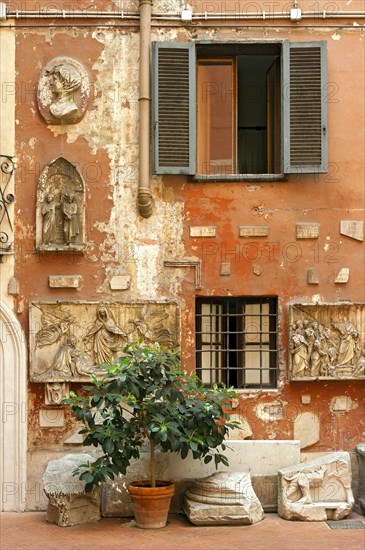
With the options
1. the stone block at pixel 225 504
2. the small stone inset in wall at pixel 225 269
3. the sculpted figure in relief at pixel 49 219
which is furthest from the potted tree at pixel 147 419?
the sculpted figure in relief at pixel 49 219

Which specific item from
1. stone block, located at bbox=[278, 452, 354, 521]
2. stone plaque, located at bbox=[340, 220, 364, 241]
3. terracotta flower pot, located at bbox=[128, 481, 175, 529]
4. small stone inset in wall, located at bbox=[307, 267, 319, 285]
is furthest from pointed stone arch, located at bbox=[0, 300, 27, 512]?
stone plaque, located at bbox=[340, 220, 364, 241]

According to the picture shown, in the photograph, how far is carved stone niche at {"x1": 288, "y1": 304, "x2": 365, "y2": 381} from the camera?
1212 centimetres

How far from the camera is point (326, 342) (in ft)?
40.1

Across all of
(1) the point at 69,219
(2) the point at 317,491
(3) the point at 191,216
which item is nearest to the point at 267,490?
(2) the point at 317,491

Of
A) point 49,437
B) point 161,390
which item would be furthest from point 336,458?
point 49,437

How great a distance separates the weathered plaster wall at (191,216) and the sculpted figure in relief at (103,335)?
24cm

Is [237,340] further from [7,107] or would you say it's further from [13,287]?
[7,107]

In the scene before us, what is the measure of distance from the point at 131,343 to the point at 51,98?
3.33 meters

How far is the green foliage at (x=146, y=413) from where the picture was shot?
10.9 metres

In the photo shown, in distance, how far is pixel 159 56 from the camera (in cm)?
1216

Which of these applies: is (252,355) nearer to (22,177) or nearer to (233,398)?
(233,398)

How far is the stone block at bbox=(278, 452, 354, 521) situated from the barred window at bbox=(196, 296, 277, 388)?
1.32 metres

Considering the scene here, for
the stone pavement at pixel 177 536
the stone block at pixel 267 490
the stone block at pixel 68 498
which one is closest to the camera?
the stone pavement at pixel 177 536

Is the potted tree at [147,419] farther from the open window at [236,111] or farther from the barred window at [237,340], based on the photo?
the open window at [236,111]
